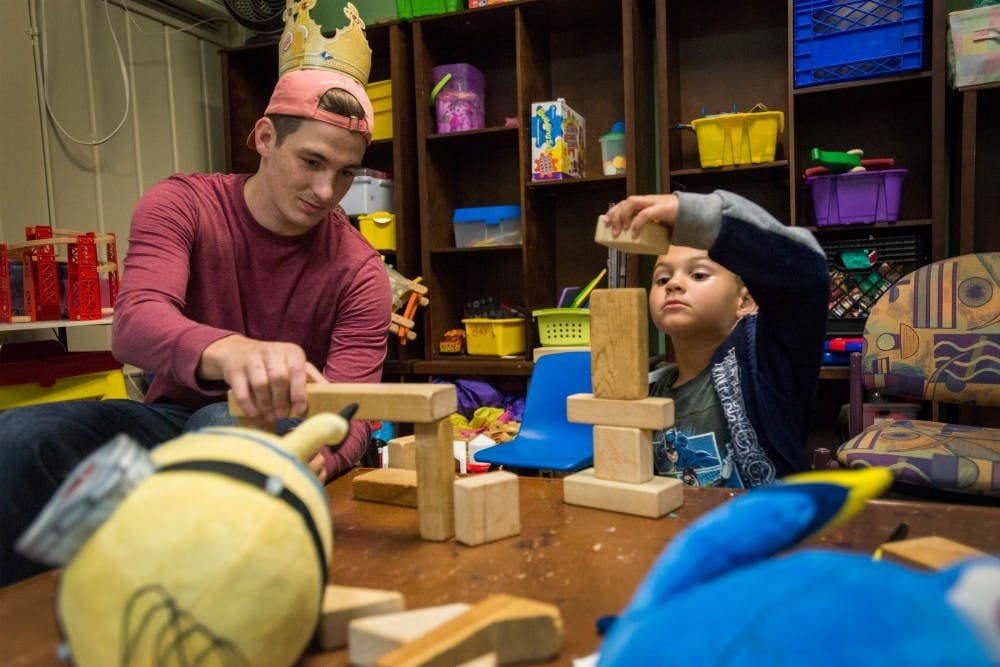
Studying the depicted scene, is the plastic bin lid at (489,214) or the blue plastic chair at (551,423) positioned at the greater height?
the plastic bin lid at (489,214)

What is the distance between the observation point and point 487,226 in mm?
2920

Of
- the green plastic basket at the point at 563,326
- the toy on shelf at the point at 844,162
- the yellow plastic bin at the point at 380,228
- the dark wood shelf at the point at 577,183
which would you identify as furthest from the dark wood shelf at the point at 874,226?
the yellow plastic bin at the point at 380,228

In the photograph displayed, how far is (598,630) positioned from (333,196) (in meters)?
1.05

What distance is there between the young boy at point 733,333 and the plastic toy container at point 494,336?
1.40 metres

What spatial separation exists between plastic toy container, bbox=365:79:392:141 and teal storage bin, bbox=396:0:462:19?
27cm

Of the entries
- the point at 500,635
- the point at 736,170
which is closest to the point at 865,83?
the point at 736,170

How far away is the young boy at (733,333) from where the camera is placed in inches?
35.6

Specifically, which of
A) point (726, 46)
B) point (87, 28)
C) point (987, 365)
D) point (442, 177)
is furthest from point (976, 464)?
point (87, 28)

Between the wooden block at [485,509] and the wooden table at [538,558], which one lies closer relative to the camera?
the wooden table at [538,558]

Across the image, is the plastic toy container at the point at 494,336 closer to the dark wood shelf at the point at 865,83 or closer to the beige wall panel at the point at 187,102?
the dark wood shelf at the point at 865,83

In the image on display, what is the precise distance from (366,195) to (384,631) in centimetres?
259

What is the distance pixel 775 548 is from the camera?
0.41 meters

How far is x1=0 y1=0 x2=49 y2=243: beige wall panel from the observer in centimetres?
250

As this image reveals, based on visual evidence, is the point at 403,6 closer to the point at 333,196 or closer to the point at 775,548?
the point at 333,196
